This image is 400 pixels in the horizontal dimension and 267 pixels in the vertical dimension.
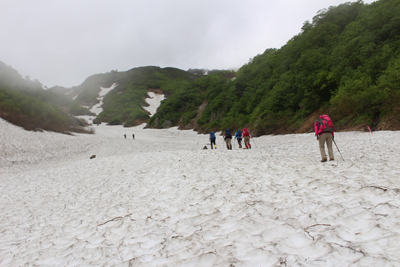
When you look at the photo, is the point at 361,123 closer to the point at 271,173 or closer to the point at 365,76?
the point at 365,76

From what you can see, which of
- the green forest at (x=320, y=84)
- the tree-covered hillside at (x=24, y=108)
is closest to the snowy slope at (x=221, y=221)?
the green forest at (x=320, y=84)

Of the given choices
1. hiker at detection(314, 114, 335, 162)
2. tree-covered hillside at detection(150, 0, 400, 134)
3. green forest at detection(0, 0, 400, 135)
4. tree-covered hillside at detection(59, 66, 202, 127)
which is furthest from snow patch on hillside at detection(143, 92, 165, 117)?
hiker at detection(314, 114, 335, 162)

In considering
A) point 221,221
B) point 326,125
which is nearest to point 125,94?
point 326,125

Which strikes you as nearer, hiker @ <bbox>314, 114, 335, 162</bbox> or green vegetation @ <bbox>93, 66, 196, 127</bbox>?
hiker @ <bbox>314, 114, 335, 162</bbox>

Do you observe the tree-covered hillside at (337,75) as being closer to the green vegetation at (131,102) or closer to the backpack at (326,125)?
the backpack at (326,125)

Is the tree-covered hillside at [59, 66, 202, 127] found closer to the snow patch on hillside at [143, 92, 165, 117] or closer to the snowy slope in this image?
the snow patch on hillside at [143, 92, 165, 117]

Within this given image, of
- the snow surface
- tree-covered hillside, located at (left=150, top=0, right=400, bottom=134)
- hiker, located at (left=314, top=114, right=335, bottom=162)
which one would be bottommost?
the snow surface

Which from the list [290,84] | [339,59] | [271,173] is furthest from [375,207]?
[290,84]

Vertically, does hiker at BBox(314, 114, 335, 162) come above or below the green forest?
below
